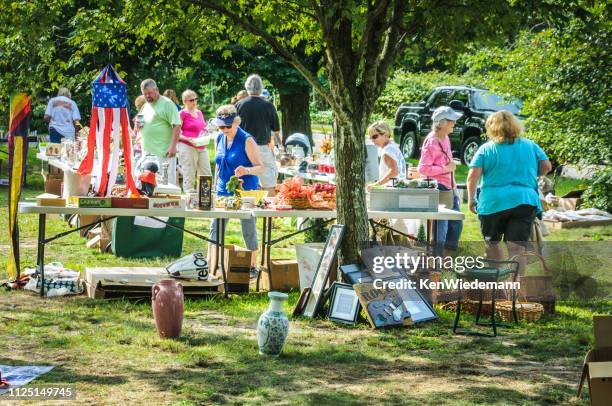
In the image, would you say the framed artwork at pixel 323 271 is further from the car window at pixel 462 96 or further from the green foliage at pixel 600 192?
the car window at pixel 462 96

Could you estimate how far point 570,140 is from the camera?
47.0 feet

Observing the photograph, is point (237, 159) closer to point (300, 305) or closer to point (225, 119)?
point (225, 119)

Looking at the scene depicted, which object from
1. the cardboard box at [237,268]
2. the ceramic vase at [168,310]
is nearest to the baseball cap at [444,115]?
the cardboard box at [237,268]

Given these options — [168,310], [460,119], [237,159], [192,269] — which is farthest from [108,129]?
[460,119]

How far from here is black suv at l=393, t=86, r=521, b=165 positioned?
71.5 ft

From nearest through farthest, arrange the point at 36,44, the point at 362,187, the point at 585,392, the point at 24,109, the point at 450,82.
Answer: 1. the point at 585,392
2. the point at 36,44
3. the point at 362,187
4. the point at 24,109
5. the point at 450,82

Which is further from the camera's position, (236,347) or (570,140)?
(570,140)

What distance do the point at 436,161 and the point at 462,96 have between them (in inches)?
502

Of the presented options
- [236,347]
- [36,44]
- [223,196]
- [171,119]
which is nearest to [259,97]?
[171,119]

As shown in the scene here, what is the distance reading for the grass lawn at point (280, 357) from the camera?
6227mm

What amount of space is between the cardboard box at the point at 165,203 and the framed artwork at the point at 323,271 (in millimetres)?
1578

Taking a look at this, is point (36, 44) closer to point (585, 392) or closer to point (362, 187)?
point (362, 187)

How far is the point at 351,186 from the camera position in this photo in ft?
28.3

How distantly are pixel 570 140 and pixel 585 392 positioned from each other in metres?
8.50
